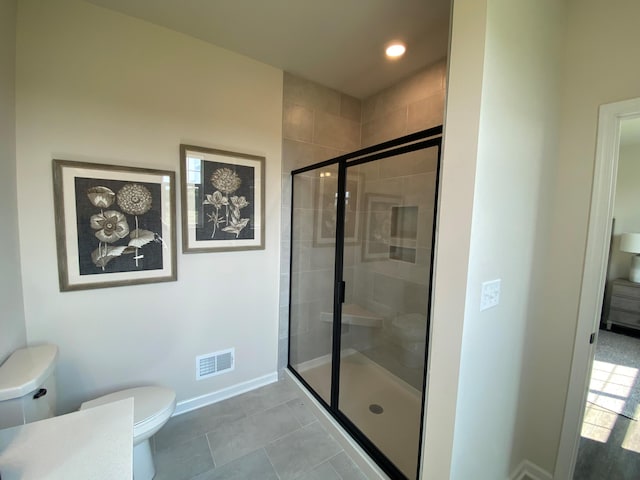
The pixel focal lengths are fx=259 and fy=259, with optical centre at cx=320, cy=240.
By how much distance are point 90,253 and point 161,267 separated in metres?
0.39

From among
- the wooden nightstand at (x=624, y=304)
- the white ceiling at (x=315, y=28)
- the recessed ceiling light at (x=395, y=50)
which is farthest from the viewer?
the wooden nightstand at (x=624, y=304)

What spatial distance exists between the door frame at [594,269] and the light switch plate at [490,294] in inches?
24.7

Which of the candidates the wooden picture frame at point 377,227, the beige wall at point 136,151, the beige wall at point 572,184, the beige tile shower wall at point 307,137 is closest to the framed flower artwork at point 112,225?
the beige wall at point 136,151

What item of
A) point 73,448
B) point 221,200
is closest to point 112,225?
point 221,200

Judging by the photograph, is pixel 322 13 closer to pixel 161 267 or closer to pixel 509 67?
pixel 509 67

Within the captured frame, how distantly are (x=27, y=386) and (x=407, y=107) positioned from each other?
3.00 metres

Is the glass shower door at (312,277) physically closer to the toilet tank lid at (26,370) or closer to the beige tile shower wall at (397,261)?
the beige tile shower wall at (397,261)

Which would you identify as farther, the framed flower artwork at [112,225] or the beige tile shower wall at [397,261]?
the beige tile shower wall at [397,261]

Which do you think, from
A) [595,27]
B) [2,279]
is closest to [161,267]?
[2,279]

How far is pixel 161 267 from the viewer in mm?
1829

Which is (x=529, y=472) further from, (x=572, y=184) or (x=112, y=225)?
(x=112, y=225)

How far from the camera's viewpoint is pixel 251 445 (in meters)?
1.76

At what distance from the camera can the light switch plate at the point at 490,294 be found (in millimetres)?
1101

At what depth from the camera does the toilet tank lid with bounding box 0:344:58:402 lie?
1114mm
